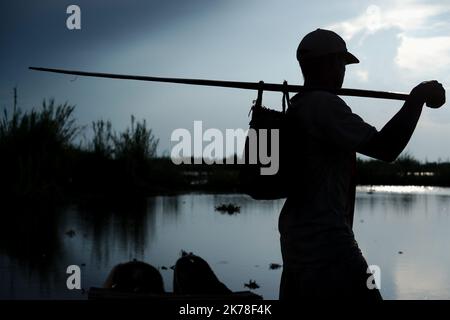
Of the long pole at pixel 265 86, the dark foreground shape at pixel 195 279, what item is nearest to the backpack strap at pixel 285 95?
the long pole at pixel 265 86

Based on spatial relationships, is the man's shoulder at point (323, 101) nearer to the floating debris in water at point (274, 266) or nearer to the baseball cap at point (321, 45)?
the baseball cap at point (321, 45)

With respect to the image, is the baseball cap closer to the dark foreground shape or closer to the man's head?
the man's head

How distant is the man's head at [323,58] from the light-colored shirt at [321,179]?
0.10 meters

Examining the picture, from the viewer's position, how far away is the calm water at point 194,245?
8.81 metres

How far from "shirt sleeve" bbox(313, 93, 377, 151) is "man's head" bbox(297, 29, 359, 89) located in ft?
0.39

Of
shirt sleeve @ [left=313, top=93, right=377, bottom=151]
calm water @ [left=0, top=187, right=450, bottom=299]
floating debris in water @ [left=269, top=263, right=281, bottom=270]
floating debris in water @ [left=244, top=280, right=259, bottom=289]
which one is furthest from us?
floating debris in water @ [left=269, top=263, right=281, bottom=270]

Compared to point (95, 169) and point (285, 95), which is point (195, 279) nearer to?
point (285, 95)

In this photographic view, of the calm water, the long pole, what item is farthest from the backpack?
the calm water

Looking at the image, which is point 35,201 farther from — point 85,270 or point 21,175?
point 85,270

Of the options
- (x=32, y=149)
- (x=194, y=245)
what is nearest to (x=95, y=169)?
(x=32, y=149)

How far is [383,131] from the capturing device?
2.40 meters

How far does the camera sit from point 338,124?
2424 millimetres

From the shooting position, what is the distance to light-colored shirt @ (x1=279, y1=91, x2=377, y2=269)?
7.97 feet

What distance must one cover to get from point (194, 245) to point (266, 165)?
1021 cm
